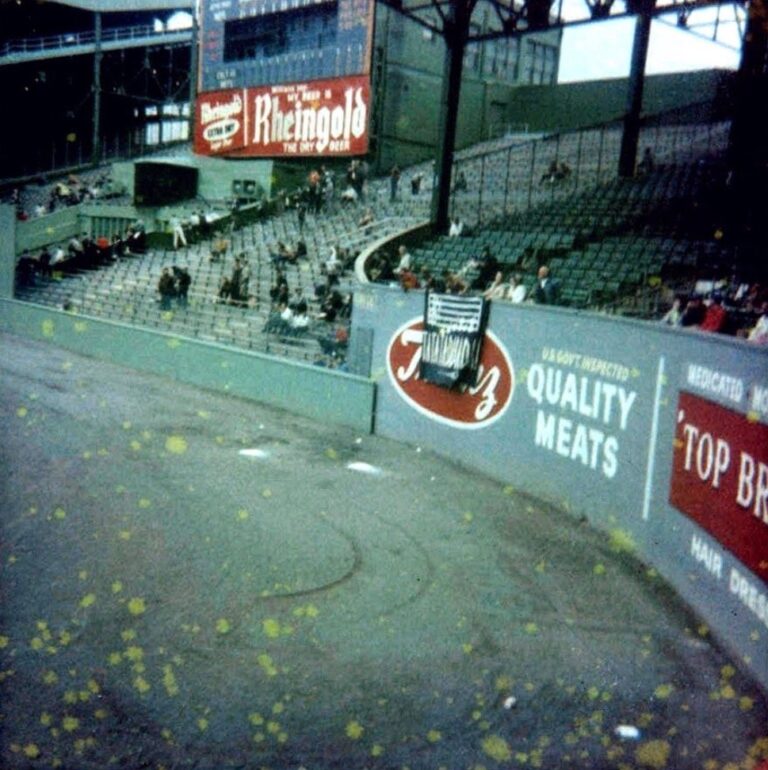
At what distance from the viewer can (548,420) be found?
9516 millimetres

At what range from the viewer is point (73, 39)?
155 ft

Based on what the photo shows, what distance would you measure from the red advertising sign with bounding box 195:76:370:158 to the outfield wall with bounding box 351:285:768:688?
1619 cm

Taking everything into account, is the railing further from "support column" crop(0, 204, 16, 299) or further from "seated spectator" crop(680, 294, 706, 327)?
"seated spectator" crop(680, 294, 706, 327)

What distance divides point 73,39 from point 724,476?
5096 centimetres

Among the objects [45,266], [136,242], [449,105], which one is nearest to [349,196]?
[449,105]

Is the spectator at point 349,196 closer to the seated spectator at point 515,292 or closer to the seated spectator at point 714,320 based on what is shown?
the seated spectator at point 515,292

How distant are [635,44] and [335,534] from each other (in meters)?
20.2

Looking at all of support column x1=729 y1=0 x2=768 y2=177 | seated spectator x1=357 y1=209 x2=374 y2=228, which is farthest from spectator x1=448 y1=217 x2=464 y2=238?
support column x1=729 y1=0 x2=768 y2=177

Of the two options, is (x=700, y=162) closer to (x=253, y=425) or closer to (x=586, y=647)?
(x=253, y=425)

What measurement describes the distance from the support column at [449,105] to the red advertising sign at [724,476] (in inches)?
611

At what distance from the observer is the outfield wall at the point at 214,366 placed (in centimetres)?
1389

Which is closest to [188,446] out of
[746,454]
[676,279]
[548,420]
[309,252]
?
[548,420]

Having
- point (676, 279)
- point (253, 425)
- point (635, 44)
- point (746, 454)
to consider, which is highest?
point (635, 44)

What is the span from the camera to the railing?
46.1 m
